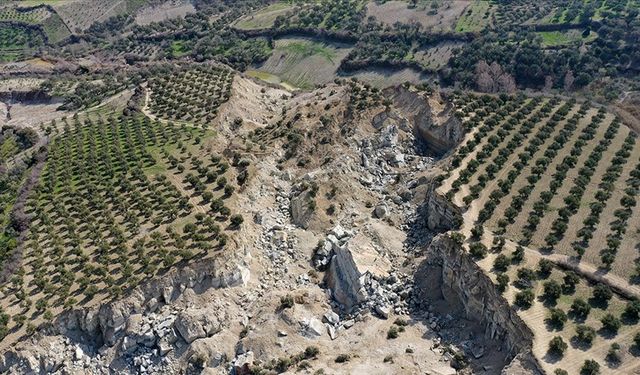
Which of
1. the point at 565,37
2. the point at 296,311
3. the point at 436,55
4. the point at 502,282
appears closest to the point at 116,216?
the point at 296,311

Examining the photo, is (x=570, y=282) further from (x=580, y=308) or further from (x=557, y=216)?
(x=557, y=216)

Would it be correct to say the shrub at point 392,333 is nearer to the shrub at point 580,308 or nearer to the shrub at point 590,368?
the shrub at point 580,308

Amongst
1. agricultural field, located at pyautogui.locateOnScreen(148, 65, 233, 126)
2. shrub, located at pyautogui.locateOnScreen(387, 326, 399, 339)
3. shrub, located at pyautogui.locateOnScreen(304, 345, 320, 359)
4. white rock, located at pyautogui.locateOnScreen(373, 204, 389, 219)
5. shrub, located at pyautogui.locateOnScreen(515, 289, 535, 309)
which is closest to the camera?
shrub, located at pyautogui.locateOnScreen(515, 289, 535, 309)

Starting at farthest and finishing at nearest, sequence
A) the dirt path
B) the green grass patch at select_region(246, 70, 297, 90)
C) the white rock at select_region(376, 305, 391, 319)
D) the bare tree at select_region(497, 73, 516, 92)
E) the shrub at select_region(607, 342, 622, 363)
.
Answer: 1. the green grass patch at select_region(246, 70, 297, 90)
2. the bare tree at select_region(497, 73, 516, 92)
3. the white rock at select_region(376, 305, 391, 319)
4. the dirt path
5. the shrub at select_region(607, 342, 622, 363)

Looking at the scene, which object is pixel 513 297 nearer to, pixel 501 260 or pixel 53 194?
pixel 501 260

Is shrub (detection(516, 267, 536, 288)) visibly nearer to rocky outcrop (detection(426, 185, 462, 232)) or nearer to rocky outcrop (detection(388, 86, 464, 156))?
rocky outcrop (detection(426, 185, 462, 232))

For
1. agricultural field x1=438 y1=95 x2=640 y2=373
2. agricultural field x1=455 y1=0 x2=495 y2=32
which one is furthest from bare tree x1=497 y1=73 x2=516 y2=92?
agricultural field x1=455 y1=0 x2=495 y2=32

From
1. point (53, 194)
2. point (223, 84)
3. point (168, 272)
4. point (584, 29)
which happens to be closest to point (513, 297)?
point (168, 272)

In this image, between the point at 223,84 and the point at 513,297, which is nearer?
the point at 513,297
